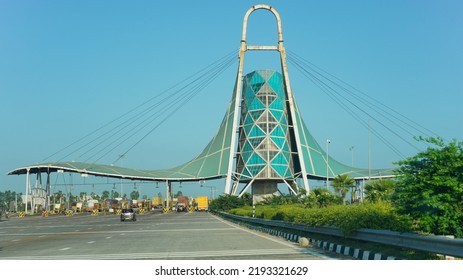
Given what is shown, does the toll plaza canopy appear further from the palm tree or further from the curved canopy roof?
the palm tree

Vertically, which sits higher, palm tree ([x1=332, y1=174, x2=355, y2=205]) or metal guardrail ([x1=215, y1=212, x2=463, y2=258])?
palm tree ([x1=332, y1=174, x2=355, y2=205])

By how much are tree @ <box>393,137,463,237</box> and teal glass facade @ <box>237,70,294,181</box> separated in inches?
4500

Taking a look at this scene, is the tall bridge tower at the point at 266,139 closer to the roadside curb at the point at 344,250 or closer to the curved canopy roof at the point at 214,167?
the curved canopy roof at the point at 214,167

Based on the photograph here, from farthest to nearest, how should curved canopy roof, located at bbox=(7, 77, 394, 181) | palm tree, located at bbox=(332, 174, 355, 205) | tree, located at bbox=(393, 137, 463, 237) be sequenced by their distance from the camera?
curved canopy roof, located at bbox=(7, 77, 394, 181) < palm tree, located at bbox=(332, 174, 355, 205) < tree, located at bbox=(393, 137, 463, 237)

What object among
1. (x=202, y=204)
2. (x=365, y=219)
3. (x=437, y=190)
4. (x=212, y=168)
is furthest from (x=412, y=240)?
(x=212, y=168)

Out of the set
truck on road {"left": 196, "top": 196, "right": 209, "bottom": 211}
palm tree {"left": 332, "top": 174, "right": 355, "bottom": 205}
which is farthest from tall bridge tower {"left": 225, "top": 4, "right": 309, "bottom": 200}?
palm tree {"left": 332, "top": 174, "right": 355, "bottom": 205}

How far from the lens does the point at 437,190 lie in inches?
514

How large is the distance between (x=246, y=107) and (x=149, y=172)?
91.1 ft

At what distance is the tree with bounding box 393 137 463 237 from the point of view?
42.0 ft

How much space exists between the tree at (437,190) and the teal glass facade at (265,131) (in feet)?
375

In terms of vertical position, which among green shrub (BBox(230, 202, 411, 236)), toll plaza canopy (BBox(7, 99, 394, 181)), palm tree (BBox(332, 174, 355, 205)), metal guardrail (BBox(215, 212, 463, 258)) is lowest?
metal guardrail (BBox(215, 212, 463, 258))

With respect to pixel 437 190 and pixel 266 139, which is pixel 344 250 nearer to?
pixel 437 190

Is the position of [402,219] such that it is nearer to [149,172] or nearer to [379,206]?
[379,206]
